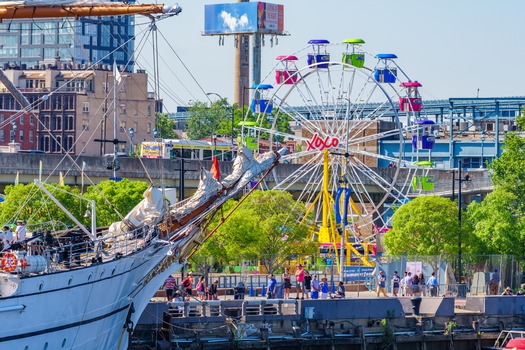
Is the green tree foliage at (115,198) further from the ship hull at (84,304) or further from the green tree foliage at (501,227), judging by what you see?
the ship hull at (84,304)

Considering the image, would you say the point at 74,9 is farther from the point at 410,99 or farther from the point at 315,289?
the point at 410,99

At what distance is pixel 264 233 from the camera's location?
70.0 m

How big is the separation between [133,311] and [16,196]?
2278 cm

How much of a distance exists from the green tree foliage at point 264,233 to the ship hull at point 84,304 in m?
17.3

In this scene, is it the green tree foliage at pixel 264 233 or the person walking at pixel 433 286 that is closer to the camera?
the person walking at pixel 433 286

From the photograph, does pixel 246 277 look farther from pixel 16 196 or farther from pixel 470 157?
pixel 470 157

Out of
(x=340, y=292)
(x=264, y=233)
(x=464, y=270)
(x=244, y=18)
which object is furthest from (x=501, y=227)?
(x=244, y=18)

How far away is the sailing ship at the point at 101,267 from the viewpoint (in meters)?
38.0

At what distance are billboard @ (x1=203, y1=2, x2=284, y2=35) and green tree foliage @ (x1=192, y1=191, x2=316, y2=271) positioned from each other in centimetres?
9695

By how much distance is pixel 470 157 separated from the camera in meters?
124

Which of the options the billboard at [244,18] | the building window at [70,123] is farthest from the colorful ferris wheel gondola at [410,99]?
the billboard at [244,18]

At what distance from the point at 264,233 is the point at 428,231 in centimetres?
754

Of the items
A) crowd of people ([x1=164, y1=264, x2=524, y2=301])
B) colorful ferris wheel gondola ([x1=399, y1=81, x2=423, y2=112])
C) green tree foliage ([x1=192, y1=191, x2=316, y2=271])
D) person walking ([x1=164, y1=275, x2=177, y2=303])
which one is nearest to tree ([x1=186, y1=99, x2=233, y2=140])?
colorful ferris wheel gondola ([x1=399, y1=81, x2=423, y2=112])

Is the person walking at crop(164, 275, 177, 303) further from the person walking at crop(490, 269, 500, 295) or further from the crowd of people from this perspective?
the person walking at crop(490, 269, 500, 295)
